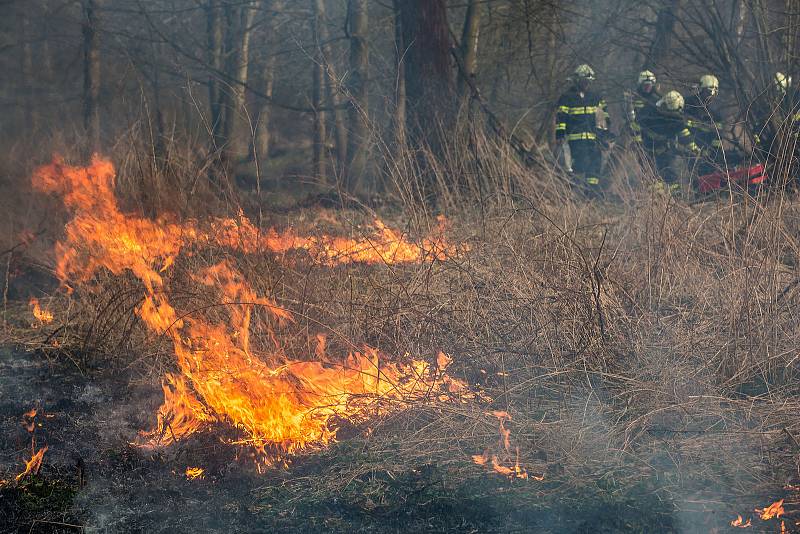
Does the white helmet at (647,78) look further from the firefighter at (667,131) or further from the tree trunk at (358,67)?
the tree trunk at (358,67)

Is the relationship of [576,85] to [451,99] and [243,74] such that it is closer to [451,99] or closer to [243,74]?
[451,99]

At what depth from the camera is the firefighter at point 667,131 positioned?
10602 mm

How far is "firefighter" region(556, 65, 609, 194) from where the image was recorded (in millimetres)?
11102

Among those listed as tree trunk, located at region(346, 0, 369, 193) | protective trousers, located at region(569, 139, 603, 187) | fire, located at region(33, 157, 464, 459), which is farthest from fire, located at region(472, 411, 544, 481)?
tree trunk, located at region(346, 0, 369, 193)

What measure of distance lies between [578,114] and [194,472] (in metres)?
8.83

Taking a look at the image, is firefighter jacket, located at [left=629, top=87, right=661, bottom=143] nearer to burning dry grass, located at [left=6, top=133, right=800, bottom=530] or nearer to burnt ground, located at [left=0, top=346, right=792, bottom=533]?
burning dry grass, located at [left=6, top=133, right=800, bottom=530]

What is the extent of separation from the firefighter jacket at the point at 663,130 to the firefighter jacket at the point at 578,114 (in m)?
0.65

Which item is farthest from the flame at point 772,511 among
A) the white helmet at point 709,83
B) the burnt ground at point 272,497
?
the white helmet at point 709,83

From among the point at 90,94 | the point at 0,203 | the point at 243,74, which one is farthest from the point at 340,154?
the point at 0,203

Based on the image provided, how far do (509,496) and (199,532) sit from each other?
1271 millimetres

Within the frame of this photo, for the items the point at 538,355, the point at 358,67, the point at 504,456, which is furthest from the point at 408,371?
the point at 358,67

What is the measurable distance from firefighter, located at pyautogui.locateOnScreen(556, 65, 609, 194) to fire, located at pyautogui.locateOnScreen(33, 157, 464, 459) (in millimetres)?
6229

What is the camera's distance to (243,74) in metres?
19.6

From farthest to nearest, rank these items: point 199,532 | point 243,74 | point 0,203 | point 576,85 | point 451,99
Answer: point 243,74
point 576,85
point 451,99
point 0,203
point 199,532
